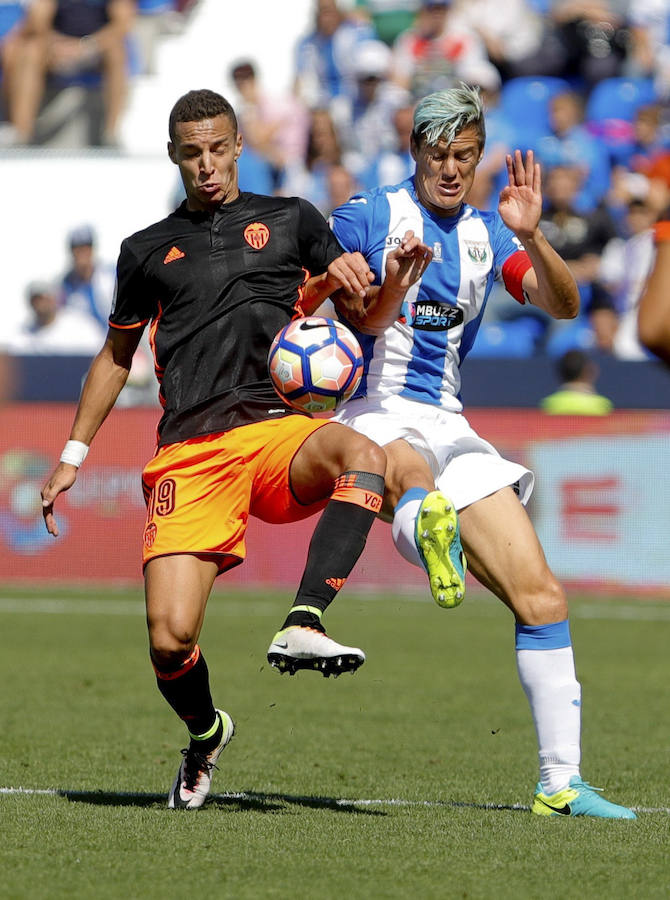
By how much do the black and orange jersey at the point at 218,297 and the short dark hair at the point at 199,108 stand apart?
368 millimetres

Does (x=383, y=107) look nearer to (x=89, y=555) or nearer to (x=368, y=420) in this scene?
(x=89, y=555)

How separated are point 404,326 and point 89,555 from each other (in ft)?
28.9

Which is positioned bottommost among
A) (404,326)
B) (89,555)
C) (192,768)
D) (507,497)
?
(89,555)

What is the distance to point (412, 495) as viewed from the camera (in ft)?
17.8

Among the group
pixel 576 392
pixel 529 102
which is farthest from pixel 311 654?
pixel 529 102

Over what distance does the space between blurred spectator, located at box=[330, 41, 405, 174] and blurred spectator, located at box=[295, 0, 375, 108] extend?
0.28 metres

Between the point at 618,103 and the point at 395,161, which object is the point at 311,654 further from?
the point at 618,103

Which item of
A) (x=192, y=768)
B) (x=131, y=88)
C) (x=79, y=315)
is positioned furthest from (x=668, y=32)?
(x=192, y=768)

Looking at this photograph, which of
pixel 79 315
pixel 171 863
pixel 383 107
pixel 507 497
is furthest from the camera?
pixel 383 107

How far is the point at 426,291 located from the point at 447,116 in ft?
2.24

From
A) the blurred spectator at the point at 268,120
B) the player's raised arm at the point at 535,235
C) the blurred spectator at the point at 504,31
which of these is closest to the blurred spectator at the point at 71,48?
the blurred spectator at the point at 268,120

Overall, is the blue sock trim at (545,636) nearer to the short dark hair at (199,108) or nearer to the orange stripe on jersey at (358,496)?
the orange stripe on jersey at (358,496)

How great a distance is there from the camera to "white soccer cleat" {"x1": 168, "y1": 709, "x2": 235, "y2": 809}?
5.67m

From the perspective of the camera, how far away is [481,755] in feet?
23.1
